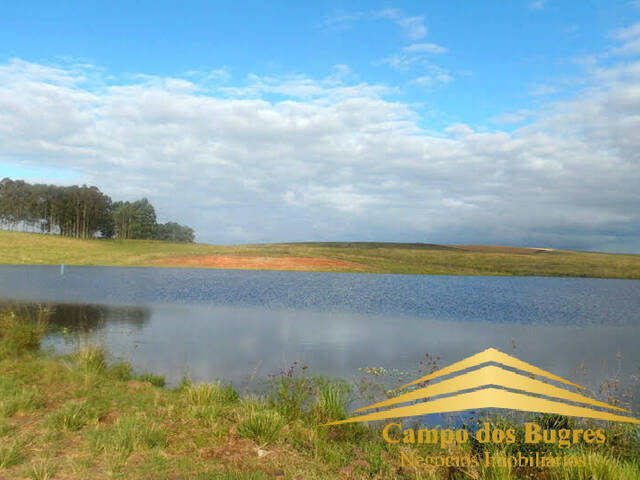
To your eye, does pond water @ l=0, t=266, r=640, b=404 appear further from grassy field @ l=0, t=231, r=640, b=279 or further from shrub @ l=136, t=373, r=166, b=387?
grassy field @ l=0, t=231, r=640, b=279

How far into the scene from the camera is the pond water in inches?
552

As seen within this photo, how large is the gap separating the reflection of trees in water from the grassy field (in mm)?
44795

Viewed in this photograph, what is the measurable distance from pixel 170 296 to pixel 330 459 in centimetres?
2845

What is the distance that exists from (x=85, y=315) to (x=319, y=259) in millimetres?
59429

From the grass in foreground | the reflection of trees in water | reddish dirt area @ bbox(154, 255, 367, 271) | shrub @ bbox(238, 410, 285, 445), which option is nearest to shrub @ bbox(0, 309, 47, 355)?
the reflection of trees in water

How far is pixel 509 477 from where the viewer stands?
577 cm

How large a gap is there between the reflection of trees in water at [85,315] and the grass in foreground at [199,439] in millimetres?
9873

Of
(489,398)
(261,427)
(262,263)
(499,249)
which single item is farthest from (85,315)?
(499,249)

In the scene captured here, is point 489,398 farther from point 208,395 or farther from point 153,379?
point 153,379

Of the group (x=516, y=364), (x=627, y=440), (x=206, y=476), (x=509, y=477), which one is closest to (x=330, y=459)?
(x=206, y=476)

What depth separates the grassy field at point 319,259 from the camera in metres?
71.2

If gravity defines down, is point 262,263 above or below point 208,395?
below

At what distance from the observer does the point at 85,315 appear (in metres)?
22.4

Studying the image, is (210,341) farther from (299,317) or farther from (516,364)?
(516,364)
